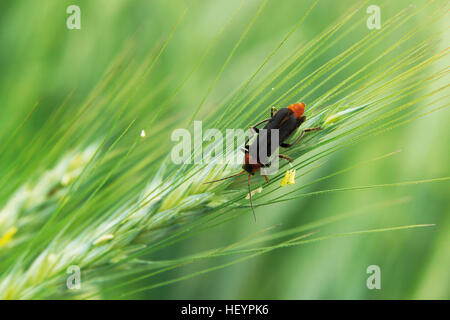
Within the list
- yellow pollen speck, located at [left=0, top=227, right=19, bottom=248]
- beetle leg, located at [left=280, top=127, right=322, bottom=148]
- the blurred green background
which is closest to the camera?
beetle leg, located at [left=280, top=127, right=322, bottom=148]

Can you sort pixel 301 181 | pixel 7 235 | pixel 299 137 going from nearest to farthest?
pixel 299 137
pixel 7 235
pixel 301 181

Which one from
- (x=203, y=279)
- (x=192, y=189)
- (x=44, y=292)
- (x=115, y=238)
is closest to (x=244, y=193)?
(x=192, y=189)

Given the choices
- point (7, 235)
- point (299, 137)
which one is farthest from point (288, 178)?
point (7, 235)

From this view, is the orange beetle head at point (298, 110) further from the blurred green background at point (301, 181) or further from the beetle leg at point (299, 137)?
the blurred green background at point (301, 181)

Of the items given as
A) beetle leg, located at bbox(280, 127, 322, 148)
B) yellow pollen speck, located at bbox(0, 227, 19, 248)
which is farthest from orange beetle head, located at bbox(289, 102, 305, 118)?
yellow pollen speck, located at bbox(0, 227, 19, 248)

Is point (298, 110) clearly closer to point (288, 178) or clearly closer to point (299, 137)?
point (299, 137)

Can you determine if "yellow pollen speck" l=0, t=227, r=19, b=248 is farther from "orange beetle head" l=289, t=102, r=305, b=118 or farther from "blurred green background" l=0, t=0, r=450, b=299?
"orange beetle head" l=289, t=102, r=305, b=118

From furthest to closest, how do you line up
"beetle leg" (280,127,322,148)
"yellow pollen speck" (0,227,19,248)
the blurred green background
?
the blurred green background < "yellow pollen speck" (0,227,19,248) < "beetle leg" (280,127,322,148)

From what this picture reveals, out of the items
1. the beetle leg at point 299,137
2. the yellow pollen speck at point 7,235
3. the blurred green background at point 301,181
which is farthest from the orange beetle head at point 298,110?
the yellow pollen speck at point 7,235
